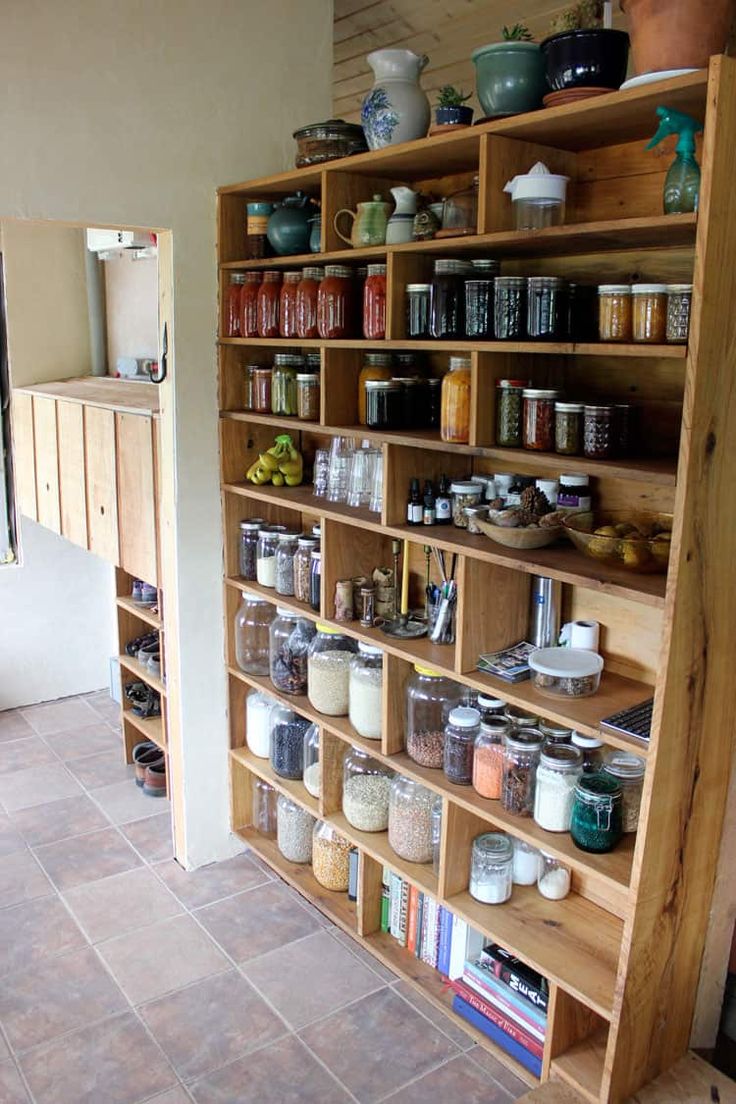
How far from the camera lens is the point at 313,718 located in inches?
102

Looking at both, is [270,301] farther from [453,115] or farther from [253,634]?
[253,634]

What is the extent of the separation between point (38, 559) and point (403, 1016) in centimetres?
261

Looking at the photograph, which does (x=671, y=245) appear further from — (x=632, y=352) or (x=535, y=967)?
(x=535, y=967)

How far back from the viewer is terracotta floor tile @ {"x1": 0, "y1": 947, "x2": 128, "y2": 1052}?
2.27 meters

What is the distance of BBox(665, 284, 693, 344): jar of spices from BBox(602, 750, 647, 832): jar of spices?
0.87 m

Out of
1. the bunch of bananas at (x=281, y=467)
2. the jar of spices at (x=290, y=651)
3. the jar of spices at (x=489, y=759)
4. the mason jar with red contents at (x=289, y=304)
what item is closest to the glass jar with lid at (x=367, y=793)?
the jar of spices at (x=290, y=651)

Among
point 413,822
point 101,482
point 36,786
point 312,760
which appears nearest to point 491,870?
point 413,822

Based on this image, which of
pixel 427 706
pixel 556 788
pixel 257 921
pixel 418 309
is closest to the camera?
pixel 556 788

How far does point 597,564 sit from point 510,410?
0.36 m

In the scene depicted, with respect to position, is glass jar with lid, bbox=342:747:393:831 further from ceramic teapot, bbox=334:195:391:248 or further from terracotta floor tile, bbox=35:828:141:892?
ceramic teapot, bbox=334:195:391:248

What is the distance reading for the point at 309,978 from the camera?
245cm

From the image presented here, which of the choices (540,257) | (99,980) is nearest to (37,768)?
(99,980)

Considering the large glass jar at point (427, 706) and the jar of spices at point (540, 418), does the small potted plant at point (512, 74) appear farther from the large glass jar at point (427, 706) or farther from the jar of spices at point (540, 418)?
the large glass jar at point (427, 706)

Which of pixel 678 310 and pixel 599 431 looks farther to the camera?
pixel 599 431
